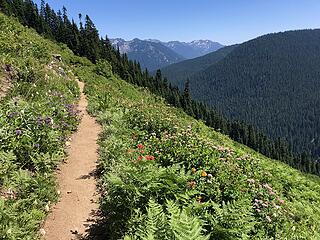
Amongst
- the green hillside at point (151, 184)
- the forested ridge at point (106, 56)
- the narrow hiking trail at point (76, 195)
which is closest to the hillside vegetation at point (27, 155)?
the green hillside at point (151, 184)

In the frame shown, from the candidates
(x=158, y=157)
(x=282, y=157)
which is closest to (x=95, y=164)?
(x=158, y=157)

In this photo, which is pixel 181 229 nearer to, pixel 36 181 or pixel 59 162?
pixel 36 181

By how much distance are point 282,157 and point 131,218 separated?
123663mm

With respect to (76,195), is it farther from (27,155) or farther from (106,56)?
(106,56)

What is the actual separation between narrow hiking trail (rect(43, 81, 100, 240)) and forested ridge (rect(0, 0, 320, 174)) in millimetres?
31549

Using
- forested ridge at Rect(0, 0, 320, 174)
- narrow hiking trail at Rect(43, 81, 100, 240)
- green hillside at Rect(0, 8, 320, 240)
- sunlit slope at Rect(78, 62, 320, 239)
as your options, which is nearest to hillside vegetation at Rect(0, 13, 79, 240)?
green hillside at Rect(0, 8, 320, 240)

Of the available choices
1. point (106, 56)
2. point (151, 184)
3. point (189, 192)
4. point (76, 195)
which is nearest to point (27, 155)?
point (76, 195)

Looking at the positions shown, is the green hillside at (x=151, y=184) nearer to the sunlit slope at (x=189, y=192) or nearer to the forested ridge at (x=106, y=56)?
the sunlit slope at (x=189, y=192)

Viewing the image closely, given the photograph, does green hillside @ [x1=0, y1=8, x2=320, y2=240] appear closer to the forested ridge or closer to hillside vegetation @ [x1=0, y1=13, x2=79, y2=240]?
hillside vegetation @ [x1=0, y1=13, x2=79, y2=240]

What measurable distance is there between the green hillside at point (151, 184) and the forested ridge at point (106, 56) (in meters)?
30.5

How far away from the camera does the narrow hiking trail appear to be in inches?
265

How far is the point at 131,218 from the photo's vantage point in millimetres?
6027

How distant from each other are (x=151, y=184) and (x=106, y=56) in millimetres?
71216

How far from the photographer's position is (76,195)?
8.24m
